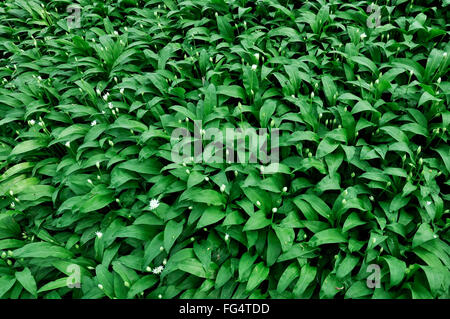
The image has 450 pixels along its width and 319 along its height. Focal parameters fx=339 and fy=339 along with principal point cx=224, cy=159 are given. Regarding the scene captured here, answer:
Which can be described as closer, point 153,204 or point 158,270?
point 158,270

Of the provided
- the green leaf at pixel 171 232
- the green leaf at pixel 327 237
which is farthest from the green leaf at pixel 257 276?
the green leaf at pixel 171 232

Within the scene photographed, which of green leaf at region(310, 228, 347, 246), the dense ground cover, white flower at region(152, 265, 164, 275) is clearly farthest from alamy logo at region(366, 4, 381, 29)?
white flower at region(152, 265, 164, 275)

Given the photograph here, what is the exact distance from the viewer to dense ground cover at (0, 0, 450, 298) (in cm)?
229

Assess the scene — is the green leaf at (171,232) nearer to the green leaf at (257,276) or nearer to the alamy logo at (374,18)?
the green leaf at (257,276)

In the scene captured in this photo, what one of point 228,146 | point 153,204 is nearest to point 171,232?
point 153,204

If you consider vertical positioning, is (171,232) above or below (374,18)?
below

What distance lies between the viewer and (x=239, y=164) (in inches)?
103

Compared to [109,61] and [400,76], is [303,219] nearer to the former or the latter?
[400,76]

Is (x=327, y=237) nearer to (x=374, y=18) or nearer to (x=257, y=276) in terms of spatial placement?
(x=257, y=276)

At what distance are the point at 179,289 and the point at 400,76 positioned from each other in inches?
105

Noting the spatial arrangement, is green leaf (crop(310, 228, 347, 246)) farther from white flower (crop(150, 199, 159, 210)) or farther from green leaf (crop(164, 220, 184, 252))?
white flower (crop(150, 199, 159, 210))

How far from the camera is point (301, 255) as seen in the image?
88.5 inches

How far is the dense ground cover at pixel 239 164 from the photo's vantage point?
2.29m
